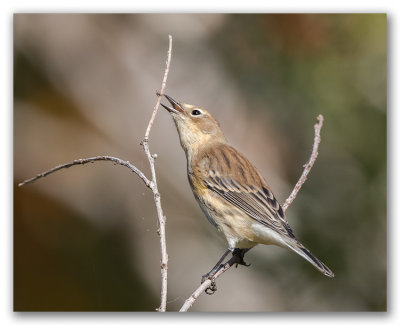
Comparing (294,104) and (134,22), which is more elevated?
(134,22)

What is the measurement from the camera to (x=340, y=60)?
427 centimetres

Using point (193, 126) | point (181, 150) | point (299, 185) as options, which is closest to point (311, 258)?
point (299, 185)

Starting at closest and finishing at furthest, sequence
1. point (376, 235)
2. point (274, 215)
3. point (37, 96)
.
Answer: point (274, 215), point (376, 235), point (37, 96)

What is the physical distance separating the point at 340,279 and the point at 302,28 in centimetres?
155

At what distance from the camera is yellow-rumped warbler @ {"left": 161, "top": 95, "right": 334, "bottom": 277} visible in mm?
3713

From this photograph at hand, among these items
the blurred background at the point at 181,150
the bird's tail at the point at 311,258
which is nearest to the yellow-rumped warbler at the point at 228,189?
the bird's tail at the point at 311,258

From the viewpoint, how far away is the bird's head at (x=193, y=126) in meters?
4.19

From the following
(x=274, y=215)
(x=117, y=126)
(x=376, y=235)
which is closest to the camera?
(x=274, y=215)

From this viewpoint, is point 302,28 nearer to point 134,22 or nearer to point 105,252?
point 134,22

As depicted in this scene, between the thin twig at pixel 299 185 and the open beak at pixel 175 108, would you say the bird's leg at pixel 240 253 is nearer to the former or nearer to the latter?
the thin twig at pixel 299 185

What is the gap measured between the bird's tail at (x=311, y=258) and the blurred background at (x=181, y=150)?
2.23 ft

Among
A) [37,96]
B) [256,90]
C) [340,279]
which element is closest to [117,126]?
[37,96]

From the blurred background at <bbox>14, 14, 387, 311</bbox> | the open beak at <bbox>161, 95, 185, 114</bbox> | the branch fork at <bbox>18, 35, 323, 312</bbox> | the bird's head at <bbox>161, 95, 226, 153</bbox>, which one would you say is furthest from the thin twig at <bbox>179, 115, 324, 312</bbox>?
the open beak at <bbox>161, 95, 185, 114</bbox>

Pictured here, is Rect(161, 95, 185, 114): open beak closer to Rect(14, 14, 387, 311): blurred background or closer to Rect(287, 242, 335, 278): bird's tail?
Rect(14, 14, 387, 311): blurred background
